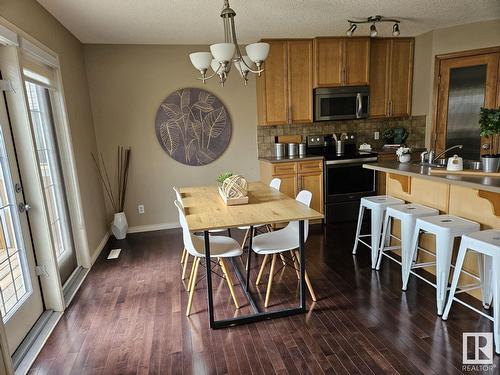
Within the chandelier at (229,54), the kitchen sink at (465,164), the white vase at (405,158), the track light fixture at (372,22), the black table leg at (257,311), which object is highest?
the track light fixture at (372,22)

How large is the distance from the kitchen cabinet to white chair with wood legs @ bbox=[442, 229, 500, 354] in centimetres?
226

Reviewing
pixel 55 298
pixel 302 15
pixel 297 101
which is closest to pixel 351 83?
pixel 297 101

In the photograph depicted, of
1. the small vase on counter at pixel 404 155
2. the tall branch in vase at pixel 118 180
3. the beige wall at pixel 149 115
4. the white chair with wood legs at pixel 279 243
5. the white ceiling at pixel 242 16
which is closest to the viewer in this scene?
the white chair with wood legs at pixel 279 243

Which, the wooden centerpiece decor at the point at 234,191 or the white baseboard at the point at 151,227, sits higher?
the wooden centerpiece decor at the point at 234,191

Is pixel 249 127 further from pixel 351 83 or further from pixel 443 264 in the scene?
pixel 443 264

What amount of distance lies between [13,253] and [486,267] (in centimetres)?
323

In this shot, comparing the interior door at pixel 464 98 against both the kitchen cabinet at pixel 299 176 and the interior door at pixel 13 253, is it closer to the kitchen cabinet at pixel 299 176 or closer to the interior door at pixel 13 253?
the kitchen cabinet at pixel 299 176

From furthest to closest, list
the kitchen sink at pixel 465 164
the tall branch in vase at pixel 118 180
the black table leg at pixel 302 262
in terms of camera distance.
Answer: the tall branch in vase at pixel 118 180, the kitchen sink at pixel 465 164, the black table leg at pixel 302 262

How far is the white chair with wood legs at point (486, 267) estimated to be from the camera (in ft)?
6.13

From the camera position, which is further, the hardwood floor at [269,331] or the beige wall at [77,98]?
the beige wall at [77,98]

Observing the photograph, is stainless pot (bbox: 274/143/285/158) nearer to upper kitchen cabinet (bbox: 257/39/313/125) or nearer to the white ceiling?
upper kitchen cabinet (bbox: 257/39/313/125)

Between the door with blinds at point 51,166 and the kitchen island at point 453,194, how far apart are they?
3.04m

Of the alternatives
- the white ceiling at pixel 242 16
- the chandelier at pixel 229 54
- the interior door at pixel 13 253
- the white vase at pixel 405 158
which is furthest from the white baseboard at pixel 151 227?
the white vase at pixel 405 158

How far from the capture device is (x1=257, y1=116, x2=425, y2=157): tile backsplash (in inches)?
185
